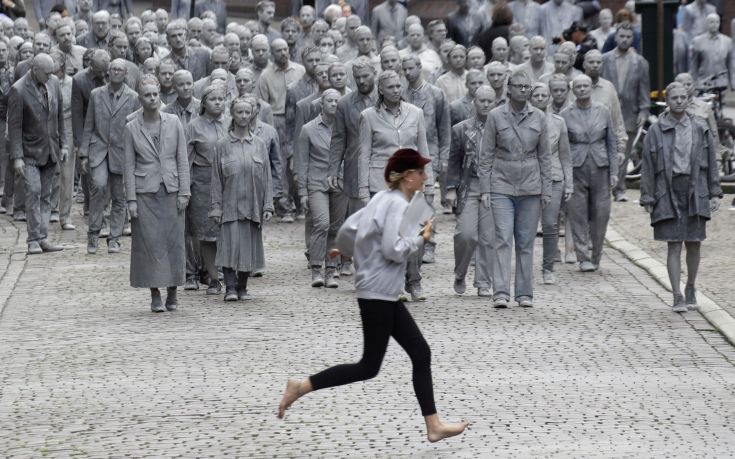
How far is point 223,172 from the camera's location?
59.6ft

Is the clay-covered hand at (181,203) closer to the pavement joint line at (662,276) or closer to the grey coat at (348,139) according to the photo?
the grey coat at (348,139)

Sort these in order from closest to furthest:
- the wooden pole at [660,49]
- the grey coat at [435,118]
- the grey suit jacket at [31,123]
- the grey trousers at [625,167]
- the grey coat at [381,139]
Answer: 1. the grey coat at [381,139]
2. the grey coat at [435,118]
3. the grey suit jacket at [31,123]
4. the grey trousers at [625,167]
5. the wooden pole at [660,49]

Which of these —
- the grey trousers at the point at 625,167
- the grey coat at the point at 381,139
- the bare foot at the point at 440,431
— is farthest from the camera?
the grey trousers at the point at 625,167

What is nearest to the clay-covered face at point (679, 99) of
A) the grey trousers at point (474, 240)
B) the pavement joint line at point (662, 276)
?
the pavement joint line at point (662, 276)

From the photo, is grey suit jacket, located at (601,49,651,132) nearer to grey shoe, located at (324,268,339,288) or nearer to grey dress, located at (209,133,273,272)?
grey shoe, located at (324,268,339,288)

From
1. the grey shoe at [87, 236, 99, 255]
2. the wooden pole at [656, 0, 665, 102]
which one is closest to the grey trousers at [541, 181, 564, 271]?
the grey shoe at [87, 236, 99, 255]

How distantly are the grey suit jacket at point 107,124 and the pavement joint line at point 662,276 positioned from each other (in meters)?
5.32

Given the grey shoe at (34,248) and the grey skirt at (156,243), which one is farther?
the grey shoe at (34,248)

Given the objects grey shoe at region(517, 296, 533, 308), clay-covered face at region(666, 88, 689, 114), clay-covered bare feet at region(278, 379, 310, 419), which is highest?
clay-covered face at region(666, 88, 689, 114)

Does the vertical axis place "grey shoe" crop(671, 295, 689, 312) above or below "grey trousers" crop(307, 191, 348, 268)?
below

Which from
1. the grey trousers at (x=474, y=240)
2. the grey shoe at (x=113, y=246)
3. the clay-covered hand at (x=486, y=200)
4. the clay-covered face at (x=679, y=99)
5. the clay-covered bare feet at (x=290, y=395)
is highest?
the clay-covered face at (x=679, y=99)

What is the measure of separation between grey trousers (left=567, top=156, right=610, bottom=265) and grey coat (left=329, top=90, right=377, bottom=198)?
8.70ft

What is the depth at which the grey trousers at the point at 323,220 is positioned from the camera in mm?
19266

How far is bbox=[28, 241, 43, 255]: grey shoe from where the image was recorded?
71.9 ft
